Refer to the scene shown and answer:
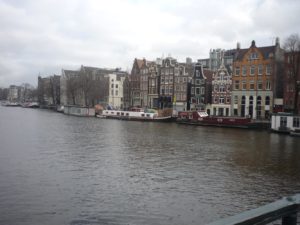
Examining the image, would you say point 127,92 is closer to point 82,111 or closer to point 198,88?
point 82,111

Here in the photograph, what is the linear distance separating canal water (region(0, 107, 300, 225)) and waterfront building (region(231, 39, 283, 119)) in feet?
149

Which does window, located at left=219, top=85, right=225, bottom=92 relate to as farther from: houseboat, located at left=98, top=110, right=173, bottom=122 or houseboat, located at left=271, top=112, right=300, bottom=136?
houseboat, located at left=271, top=112, right=300, bottom=136

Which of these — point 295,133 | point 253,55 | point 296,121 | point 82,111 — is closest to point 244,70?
point 253,55

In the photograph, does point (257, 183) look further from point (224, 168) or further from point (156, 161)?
point (156, 161)

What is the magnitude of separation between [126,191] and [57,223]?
539 centimetres

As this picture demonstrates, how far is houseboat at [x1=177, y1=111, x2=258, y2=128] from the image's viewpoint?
67.2 meters

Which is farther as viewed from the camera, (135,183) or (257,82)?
(257,82)

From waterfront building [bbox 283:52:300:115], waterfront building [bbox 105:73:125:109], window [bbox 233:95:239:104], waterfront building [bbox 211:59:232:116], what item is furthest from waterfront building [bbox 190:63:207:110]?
waterfront building [bbox 105:73:125:109]

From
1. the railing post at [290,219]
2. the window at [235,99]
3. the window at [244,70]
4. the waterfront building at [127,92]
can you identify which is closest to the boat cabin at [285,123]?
the window at [235,99]

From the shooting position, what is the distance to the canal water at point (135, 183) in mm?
14695

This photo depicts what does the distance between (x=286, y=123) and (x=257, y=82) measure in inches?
868

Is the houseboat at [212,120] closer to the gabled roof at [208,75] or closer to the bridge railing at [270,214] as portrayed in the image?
the gabled roof at [208,75]

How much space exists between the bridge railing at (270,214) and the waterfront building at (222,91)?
81.9 metres

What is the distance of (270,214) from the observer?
172 inches
